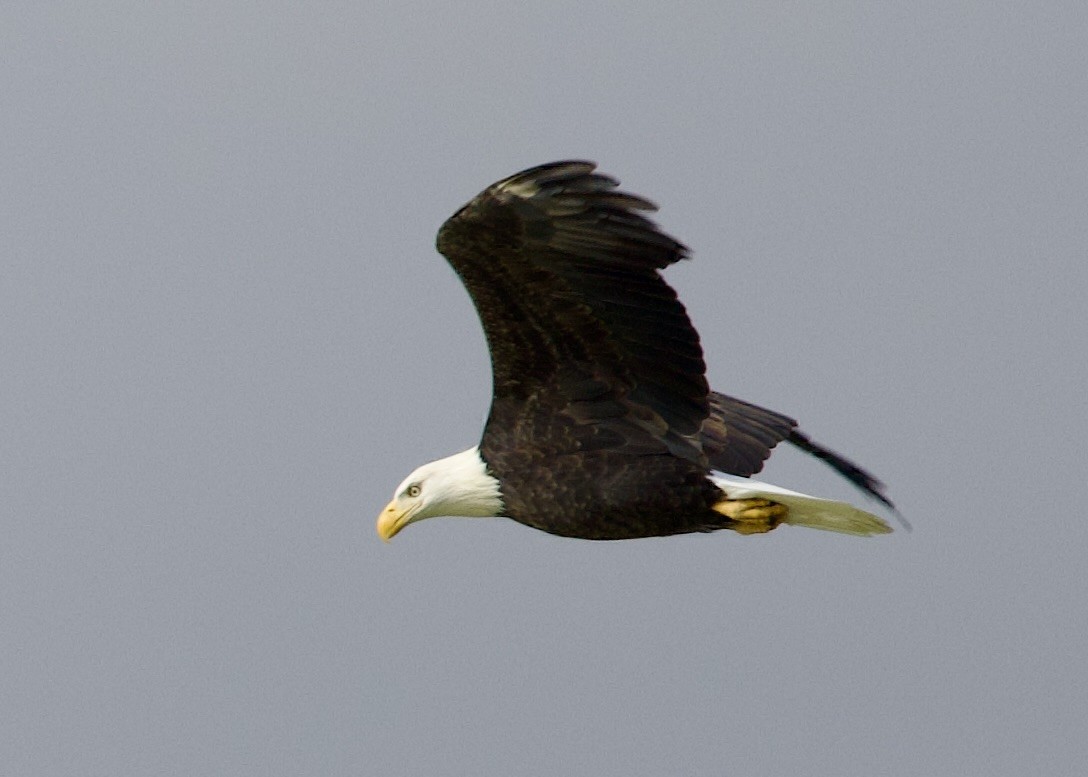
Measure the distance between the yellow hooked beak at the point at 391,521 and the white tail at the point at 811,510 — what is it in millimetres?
1387

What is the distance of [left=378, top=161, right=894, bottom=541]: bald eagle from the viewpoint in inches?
430

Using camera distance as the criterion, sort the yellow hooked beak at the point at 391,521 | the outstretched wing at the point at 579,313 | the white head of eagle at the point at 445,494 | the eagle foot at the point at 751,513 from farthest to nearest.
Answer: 1. the yellow hooked beak at the point at 391,521
2. the white head of eagle at the point at 445,494
3. the eagle foot at the point at 751,513
4. the outstretched wing at the point at 579,313

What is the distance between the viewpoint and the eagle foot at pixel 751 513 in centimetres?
1170

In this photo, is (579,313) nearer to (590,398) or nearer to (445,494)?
(590,398)

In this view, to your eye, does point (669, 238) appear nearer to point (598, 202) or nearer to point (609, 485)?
point (598, 202)

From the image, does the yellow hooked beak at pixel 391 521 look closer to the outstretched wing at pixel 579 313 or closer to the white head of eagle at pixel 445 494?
the white head of eagle at pixel 445 494

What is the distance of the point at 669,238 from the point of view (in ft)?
35.4

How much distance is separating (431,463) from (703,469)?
1230 mm

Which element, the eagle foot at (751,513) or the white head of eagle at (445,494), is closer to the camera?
the eagle foot at (751,513)

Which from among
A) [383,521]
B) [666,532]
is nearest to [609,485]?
[666,532]

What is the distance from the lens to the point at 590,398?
11641mm

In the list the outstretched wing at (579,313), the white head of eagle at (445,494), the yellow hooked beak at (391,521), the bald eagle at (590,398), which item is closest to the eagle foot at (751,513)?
the bald eagle at (590,398)

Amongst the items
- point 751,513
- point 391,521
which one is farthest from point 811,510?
point 391,521

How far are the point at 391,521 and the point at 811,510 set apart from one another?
1812 mm
